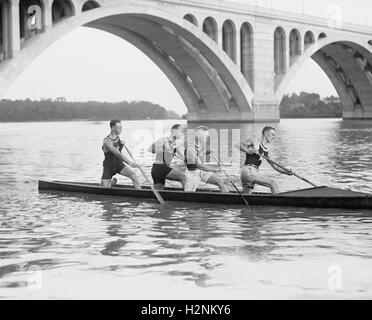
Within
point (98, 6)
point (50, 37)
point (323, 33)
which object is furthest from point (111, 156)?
point (323, 33)

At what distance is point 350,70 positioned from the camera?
76688 millimetres

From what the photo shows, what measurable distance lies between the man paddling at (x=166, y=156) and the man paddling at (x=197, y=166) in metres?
0.33

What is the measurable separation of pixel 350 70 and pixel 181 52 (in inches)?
1205

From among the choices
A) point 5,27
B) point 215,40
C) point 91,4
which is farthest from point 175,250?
point 215,40

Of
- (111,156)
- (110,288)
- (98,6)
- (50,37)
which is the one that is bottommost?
(110,288)

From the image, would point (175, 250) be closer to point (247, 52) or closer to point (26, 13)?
point (26, 13)

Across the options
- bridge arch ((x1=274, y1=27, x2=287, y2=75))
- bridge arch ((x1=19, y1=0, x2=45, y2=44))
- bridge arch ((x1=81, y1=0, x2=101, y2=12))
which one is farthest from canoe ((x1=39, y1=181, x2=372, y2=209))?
bridge arch ((x1=274, y1=27, x2=287, y2=75))

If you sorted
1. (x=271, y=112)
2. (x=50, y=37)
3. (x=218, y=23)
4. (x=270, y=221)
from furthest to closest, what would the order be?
(x=271, y=112) → (x=218, y=23) → (x=50, y=37) → (x=270, y=221)

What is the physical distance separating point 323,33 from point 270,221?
57.0 meters

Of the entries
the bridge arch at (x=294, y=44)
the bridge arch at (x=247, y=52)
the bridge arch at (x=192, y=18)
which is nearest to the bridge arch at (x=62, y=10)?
the bridge arch at (x=192, y=18)

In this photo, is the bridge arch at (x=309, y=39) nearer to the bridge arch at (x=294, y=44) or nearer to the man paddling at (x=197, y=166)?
the bridge arch at (x=294, y=44)

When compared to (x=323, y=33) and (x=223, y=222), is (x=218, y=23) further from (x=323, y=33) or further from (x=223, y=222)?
(x=223, y=222)
